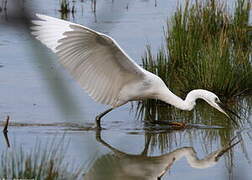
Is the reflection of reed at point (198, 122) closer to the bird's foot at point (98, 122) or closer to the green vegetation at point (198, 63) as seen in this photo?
the green vegetation at point (198, 63)

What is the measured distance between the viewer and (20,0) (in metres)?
0.88

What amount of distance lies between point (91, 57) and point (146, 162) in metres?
1.01

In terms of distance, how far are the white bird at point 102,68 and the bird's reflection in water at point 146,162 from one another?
56 centimetres

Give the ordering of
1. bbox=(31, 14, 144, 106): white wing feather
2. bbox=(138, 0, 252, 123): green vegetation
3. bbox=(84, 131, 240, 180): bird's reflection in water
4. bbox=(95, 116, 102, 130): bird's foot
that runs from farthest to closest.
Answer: bbox=(138, 0, 252, 123): green vegetation < bbox=(95, 116, 102, 130): bird's foot < bbox=(31, 14, 144, 106): white wing feather < bbox=(84, 131, 240, 180): bird's reflection in water

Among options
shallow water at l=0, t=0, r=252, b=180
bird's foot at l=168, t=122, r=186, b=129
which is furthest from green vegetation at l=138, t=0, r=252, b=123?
bird's foot at l=168, t=122, r=186, b=129

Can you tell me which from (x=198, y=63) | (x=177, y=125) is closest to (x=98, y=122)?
(x=177, y=125)

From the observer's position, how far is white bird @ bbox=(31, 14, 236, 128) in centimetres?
533

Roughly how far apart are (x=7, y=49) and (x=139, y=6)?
393 centimetres

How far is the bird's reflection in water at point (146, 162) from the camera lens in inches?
191

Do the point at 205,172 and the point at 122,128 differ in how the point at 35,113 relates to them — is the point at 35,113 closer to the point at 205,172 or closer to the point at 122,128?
the point at 122,128

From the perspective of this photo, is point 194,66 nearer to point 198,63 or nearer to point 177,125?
point 198,63

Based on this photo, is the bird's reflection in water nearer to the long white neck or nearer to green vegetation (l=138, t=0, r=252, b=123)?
the long white neck

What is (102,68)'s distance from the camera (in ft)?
19.2

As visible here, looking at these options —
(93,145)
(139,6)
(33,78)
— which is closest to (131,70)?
(33,78)
